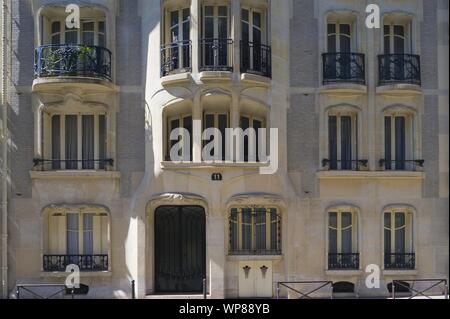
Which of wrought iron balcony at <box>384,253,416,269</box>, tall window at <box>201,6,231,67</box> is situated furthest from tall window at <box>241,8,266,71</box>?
wrought iron balcony at <box>384,253,416,269</box>

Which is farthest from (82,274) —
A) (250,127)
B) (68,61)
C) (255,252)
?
(250,127)

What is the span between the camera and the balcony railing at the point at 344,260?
1838cm

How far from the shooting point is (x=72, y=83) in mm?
17609

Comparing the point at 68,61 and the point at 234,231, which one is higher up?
the point at 68,61

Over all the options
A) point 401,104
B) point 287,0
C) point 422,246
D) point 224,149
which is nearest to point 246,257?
point 224,149

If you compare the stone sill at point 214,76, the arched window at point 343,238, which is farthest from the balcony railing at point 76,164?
the arched window at point 343,238

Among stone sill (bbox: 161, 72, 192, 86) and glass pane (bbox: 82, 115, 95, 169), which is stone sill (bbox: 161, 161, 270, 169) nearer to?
stone sill (bbox: 161, 72, 192, 86)

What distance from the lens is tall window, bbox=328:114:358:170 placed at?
18.8 metres

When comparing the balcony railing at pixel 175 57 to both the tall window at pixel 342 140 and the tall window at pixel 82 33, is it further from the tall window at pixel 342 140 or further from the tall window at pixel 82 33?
the tall window at pixel 342 140

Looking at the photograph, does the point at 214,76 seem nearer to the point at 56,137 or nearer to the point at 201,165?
the point at 201,165

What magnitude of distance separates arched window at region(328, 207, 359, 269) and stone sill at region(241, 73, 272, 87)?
15.8 ft

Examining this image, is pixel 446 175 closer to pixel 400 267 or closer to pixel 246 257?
pixel 400 267

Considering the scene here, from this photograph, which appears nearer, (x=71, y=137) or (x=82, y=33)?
(x=71, y=137)

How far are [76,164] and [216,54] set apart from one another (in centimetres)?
600
